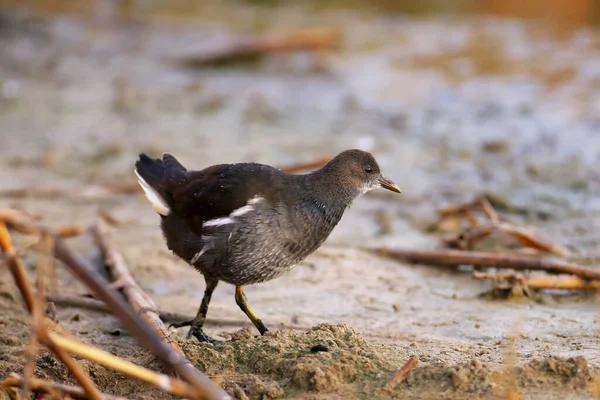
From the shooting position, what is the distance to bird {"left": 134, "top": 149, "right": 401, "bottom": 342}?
440cm

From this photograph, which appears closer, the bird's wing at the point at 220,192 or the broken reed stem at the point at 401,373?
the broken reed stem at the point at 401,373

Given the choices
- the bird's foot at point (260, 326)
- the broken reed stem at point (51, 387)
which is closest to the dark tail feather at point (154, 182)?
the bird's foot at point (260, 326)

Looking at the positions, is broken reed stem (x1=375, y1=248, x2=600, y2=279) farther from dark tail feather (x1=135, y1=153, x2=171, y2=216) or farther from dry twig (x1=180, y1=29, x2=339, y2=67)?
dry twig (x1=180, y1=29, x2=339, y2=67)

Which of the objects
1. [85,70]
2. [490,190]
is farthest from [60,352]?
[85,70]

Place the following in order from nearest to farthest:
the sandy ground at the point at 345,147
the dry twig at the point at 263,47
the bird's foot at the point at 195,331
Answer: the sandy ground at the point at 345,147
the bird's foot at the point at 195,331
the dry twig at the point at 263,47

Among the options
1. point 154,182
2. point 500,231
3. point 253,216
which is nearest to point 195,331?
point 253,216

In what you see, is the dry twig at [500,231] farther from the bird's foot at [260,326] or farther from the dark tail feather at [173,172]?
the dark tail feather at [173,172]

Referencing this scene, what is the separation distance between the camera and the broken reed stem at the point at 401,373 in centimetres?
364

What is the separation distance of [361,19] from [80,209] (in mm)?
7889

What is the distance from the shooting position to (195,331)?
15.1ft

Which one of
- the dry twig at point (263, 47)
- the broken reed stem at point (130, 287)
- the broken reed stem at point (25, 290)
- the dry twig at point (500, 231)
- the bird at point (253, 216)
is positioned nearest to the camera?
the broken reed stem at point (25, 290)

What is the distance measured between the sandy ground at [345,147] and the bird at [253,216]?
388 millimetres

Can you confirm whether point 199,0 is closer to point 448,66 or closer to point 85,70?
point 85,70

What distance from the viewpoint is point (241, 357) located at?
4000 millimetres
